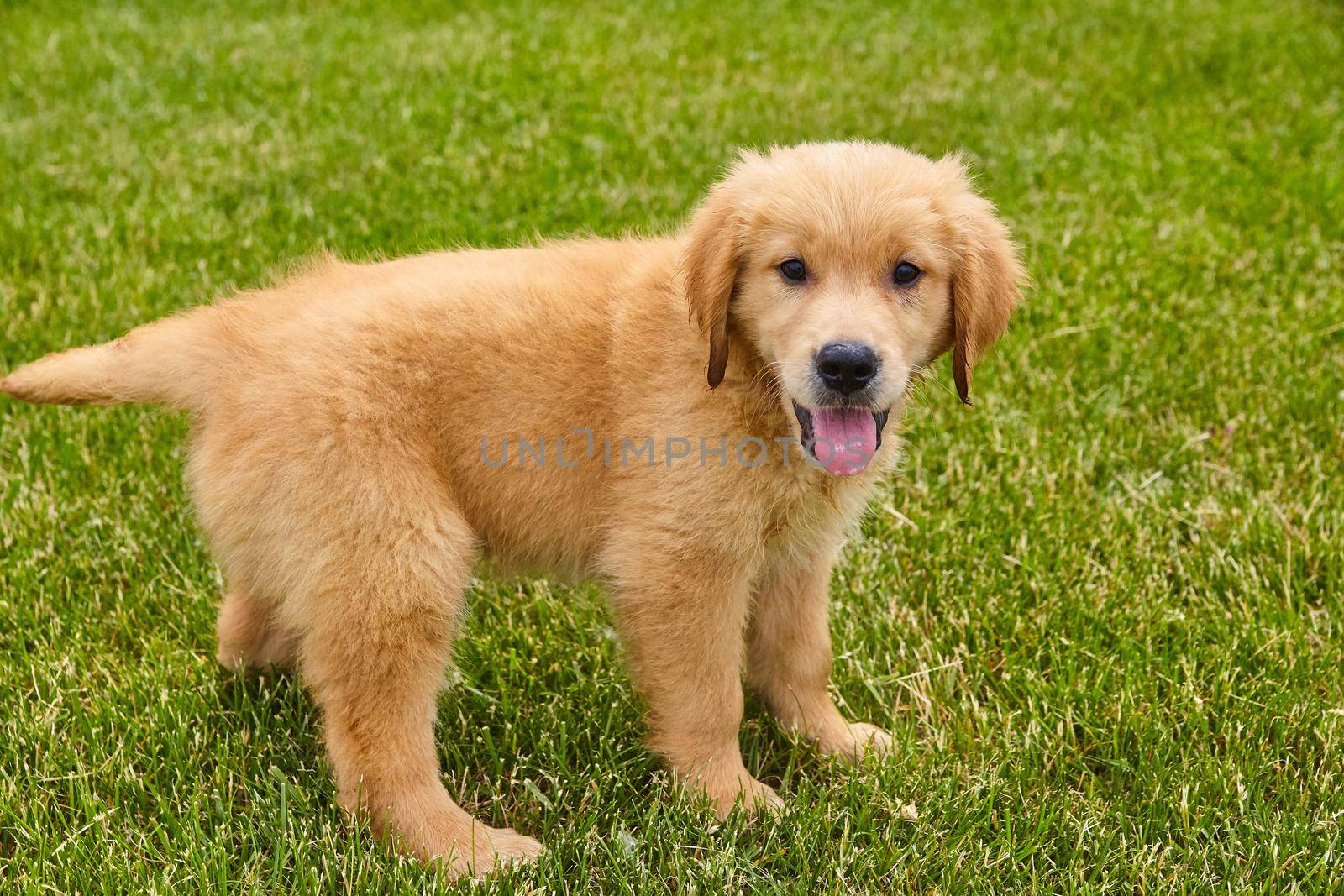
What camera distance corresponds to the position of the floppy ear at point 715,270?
2.77 m

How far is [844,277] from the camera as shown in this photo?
2.73 meters

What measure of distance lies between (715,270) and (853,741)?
4.62 ft

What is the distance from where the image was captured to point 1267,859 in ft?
9.25

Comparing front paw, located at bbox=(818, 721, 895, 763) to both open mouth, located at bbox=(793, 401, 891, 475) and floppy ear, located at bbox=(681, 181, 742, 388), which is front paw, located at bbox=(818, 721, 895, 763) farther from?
floppy ear, located at bbox=(681, 181, 742, 388)

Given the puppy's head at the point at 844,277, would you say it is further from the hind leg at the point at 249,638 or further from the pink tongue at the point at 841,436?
the hind leg at the point at 249,638

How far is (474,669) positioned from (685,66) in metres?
5.67

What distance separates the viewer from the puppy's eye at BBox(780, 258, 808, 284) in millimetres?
2762

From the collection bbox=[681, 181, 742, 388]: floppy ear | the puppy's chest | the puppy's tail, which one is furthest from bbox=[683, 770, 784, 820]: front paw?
the puppy's tail

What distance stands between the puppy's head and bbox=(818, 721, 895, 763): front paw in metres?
0.92

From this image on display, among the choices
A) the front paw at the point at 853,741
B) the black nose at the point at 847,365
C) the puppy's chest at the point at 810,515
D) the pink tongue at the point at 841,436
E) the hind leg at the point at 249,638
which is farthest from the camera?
the hind leg at the point at 249,638

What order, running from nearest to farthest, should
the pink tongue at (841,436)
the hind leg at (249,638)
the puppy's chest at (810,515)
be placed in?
the pink tongue at (841,436) < the puppy's chest at (810,515) < the hind leg at (249,638)

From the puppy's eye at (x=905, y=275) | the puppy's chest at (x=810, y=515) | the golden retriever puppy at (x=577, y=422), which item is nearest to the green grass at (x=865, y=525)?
the golden retriever puppy at (x=577, y=422)

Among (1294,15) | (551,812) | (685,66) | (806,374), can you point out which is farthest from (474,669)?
(1294,15)

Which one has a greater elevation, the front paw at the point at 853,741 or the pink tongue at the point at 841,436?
the pink tongue at the point at 841,436
